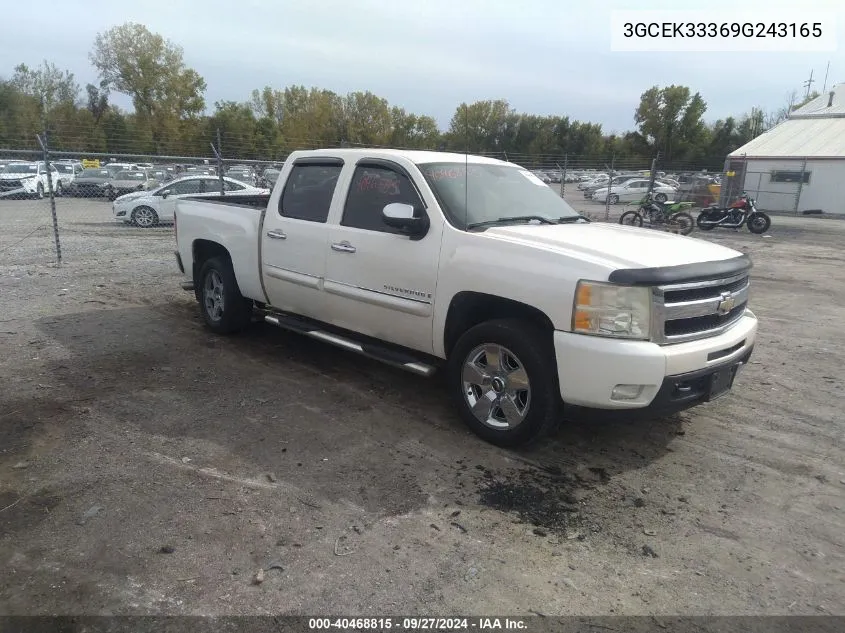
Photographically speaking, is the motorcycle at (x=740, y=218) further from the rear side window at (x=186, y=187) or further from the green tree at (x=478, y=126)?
the rear side window at (x=186, y=187)

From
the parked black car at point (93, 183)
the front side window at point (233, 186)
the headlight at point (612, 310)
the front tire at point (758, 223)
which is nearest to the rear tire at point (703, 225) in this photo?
the front tire at point (758, 223)

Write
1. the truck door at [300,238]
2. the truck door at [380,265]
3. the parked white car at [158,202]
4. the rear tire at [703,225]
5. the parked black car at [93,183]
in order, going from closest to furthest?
the truck door at [380,265] → the truck door at [300,238] → the parked white car at [158,202] → the rear tire at [703,225] → the parked black car at [93,183]

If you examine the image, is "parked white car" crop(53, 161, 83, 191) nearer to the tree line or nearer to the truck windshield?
the tree line

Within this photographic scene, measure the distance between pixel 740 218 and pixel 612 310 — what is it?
18.1 m

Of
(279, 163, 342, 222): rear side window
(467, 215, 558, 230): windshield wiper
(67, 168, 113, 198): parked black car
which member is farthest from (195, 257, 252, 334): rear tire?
(67, 168, 113, 198): parked black car

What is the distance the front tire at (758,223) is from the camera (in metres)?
19.3

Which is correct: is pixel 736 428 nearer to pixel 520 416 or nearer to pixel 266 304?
pixel 520 416

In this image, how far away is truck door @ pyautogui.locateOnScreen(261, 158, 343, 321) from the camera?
5320 mm

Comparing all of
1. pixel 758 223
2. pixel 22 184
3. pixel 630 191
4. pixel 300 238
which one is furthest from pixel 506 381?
pixel 630 191

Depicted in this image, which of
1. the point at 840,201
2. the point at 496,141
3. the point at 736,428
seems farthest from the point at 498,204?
the point at 840,201

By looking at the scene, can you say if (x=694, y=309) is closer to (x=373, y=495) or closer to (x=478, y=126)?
(x=373, y=495)

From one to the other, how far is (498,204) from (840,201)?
28721 mm

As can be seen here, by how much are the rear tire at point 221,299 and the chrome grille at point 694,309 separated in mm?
4257

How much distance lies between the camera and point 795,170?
1099 inches
